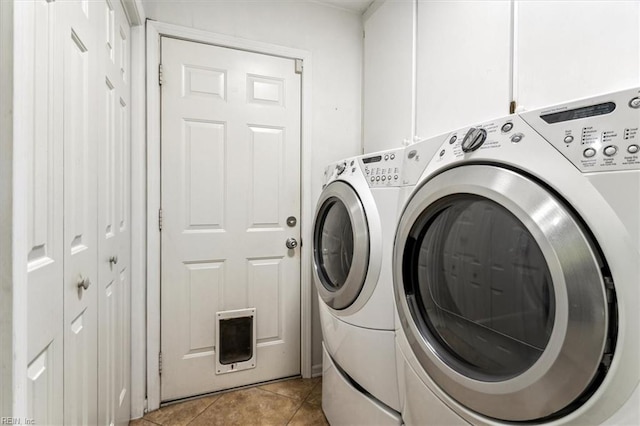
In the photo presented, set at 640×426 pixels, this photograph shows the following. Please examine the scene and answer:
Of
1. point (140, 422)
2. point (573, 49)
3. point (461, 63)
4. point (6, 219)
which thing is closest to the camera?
point (6, 219)

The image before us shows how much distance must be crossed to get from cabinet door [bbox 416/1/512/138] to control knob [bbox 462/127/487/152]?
530mm

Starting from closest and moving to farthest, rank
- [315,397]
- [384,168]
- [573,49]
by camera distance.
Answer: [573,49]
[384,168]
[315,397]

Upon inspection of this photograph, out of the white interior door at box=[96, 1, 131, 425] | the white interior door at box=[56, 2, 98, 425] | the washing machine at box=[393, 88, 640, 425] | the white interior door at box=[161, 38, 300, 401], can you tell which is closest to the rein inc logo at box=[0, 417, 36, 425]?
the white interior door at box=[56, 2, 98, 425]

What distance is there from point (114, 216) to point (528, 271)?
1.40 metres

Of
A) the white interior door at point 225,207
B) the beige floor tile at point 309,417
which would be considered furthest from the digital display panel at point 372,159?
the beige floor tile at point 309,417

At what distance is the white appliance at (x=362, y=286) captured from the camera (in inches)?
43.0

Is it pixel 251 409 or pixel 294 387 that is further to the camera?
pixel 294 387

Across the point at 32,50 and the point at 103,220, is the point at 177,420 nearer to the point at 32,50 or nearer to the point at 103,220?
the point at 103,220

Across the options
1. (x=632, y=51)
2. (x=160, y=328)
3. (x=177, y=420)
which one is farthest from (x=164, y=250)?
(x=632, y=51)

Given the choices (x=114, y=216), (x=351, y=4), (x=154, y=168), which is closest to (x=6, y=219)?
(x=114, y=216)

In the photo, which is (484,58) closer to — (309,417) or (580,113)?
(580,113)

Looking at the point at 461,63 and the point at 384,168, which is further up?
the point at 461,63

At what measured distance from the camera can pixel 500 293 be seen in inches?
30.0

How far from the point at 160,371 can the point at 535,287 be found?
184cm
